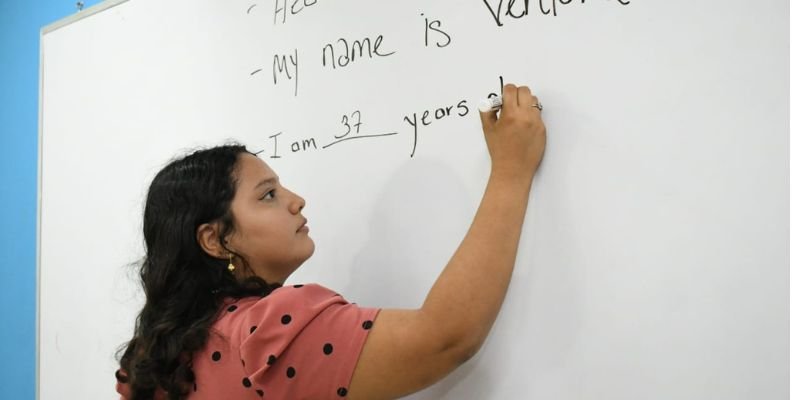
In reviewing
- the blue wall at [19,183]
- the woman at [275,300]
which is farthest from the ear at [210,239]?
the blue wall at [19,183]

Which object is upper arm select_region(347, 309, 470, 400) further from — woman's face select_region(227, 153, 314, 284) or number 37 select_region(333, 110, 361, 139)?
number 37 select_region(333, 110, 361, 139)

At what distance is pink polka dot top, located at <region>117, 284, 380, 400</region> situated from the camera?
653 millimetres

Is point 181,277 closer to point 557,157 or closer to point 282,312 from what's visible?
point 282,312

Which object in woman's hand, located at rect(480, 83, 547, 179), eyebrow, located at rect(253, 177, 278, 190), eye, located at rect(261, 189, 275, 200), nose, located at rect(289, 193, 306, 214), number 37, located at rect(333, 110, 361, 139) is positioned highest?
number 37, located at rect(333, 110, 361, 139)

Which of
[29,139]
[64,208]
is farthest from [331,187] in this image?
[29,139]

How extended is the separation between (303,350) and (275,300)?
62mm

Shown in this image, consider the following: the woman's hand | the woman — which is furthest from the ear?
the woman's hand

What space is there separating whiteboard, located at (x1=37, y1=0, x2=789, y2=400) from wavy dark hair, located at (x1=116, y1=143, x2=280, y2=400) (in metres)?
0.18

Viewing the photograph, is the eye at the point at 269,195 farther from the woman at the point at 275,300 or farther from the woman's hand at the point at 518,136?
the woman's hand at the point at 518,136

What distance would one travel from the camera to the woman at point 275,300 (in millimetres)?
653

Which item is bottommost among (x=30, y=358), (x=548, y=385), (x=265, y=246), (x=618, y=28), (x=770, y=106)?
(x=30, y=358)

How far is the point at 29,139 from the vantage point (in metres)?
1.64
